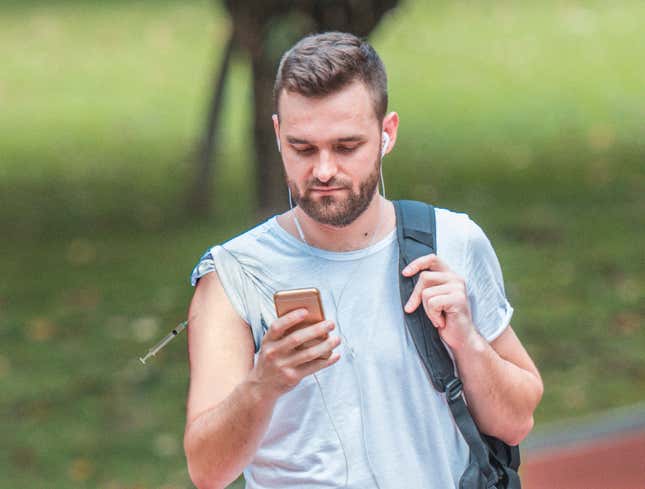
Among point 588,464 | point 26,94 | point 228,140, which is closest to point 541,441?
point 588,464

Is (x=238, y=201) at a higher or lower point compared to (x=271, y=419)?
lower

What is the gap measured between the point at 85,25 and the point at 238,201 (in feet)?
46.3

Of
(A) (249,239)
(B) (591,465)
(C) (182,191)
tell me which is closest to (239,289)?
(A) (249,239)

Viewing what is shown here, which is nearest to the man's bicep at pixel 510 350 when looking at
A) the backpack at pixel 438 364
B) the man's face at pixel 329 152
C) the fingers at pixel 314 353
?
the backpack at pixel 438 364

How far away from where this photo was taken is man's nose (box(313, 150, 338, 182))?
272cm

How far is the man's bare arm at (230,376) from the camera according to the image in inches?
100

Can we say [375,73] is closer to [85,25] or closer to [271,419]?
[271,419]

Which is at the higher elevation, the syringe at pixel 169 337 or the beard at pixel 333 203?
the beard at pixel 333 203

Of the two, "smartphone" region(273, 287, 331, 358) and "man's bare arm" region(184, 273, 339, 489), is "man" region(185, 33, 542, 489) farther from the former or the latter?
"smartphone" region(273, 287, 331, 358)

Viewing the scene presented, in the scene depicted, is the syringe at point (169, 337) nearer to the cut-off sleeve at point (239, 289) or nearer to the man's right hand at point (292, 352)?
the cut-off sleeve at point (239, 289)

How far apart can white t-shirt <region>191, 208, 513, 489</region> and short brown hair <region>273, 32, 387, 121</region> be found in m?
0.34

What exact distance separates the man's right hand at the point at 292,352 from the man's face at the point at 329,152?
12.4 inches

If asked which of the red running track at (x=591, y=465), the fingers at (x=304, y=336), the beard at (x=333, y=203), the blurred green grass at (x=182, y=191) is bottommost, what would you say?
the red running track at (x=591, y=465)

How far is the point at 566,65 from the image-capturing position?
19.5 metres
